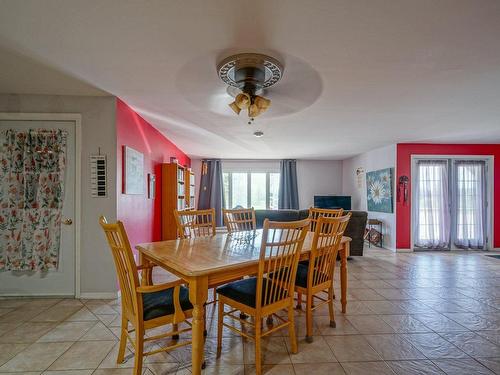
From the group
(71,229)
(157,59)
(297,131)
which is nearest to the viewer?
(157,59)

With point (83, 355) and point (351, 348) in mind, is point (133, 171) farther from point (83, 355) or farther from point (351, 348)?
point (351, 348)

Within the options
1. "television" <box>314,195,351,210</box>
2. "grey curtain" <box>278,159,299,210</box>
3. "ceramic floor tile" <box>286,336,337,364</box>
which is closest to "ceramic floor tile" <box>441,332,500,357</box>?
"ceramic floor tile" <box>286,336,337,364</box>

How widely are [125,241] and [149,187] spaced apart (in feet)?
8.54

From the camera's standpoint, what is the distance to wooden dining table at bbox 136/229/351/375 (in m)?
1.43

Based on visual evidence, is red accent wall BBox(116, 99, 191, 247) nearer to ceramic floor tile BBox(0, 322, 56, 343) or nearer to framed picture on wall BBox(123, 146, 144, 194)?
framed picture on wall BBox(123, 146, 144, 194)

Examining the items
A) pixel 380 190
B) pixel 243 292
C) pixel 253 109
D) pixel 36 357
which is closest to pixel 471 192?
pixel 380 190

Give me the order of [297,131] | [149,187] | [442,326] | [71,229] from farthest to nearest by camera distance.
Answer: [297,131], [149,187], [71,229], [442,326]

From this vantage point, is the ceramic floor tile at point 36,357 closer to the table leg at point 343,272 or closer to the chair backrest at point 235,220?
the chair backrest at point 235,220

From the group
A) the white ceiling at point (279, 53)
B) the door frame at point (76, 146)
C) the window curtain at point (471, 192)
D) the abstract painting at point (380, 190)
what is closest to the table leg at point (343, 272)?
the white ceiling at point (279, 53)

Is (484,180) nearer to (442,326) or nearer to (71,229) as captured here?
(442,326)

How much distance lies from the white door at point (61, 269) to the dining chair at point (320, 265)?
2.52 m

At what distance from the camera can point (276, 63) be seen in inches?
77.9

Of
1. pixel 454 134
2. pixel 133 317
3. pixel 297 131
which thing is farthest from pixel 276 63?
pixel 454 134

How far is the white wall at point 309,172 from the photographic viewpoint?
7.74 metres
